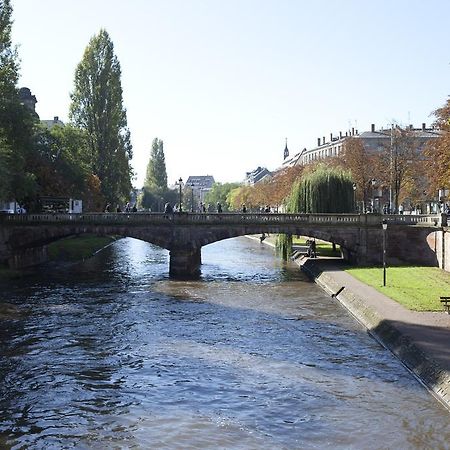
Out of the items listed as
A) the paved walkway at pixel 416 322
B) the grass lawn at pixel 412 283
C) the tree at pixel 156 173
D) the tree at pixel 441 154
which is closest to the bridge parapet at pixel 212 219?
the tree at pixel 441 154

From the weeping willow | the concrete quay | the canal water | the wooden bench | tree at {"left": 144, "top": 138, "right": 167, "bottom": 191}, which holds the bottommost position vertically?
the canal water

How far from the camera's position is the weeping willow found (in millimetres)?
71312

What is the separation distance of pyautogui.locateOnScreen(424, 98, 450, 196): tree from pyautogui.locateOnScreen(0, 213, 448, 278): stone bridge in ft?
13.3

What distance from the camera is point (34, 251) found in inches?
2827

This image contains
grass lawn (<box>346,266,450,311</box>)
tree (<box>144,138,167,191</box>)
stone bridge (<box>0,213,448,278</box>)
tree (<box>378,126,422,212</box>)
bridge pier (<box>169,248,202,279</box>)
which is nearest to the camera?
grass lawn (<box>346,266,450,311</box>)

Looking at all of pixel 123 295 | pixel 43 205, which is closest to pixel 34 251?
pixel 43 205

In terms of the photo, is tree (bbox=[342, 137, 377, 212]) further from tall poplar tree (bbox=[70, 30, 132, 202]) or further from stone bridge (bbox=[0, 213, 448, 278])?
tall poplar tree (bbox=[70, 30, 132, 202])

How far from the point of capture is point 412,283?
48281 mm

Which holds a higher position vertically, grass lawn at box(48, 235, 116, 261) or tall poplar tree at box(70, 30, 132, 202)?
tall poplar tree at box(70, 30, 132, 202)

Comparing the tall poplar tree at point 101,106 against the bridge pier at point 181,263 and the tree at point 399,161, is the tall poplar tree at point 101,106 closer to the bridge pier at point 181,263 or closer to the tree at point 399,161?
the bridge pier at point 181,263

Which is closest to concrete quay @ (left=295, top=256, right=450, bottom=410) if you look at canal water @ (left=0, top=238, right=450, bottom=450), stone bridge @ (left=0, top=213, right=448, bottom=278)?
canal water @ (left=0, top=238, right=450, bottom=450)

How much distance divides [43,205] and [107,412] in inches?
2226

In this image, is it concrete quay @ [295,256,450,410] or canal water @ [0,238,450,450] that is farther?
concrete quay @ [295,256,450,410]

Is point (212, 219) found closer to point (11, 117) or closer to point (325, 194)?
point (325, 194)
